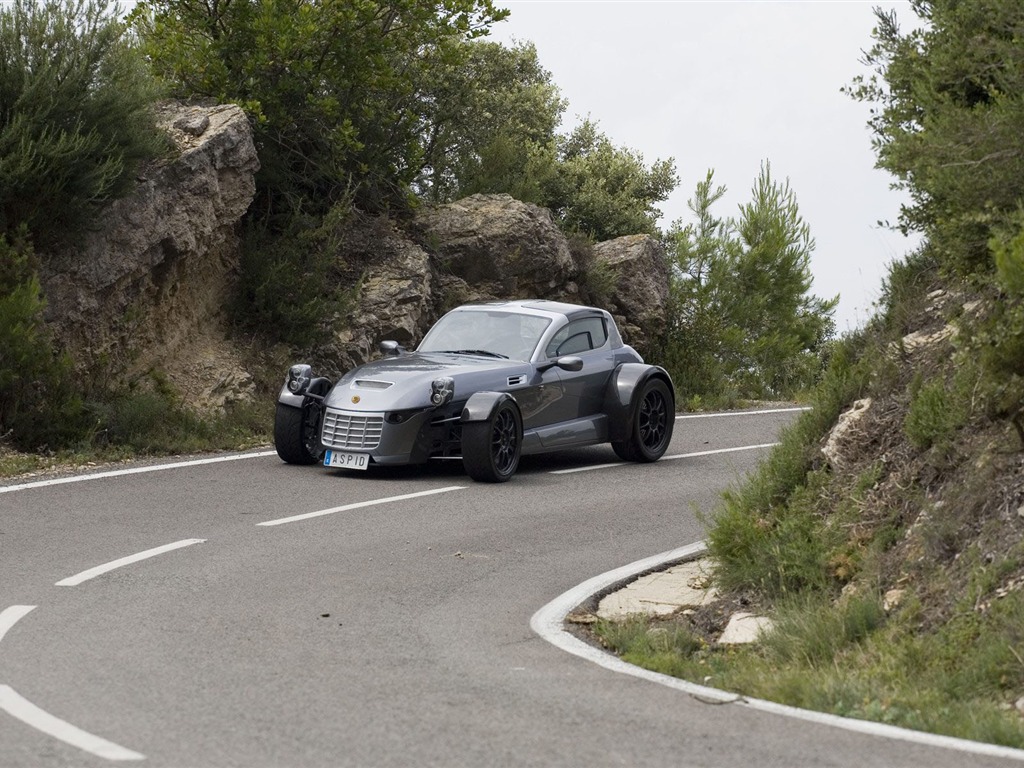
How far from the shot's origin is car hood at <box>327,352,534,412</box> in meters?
14.4

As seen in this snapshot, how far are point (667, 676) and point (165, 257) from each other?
522 inches

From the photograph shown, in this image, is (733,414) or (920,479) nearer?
(920,479)

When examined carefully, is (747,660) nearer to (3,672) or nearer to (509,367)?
(3,672)

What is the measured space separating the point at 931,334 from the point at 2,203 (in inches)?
423

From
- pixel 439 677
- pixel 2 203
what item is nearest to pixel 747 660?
pixel 439 677

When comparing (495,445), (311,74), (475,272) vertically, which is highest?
(311,74)

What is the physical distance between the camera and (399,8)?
910 inches

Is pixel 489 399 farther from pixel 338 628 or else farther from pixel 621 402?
pixel 338 628

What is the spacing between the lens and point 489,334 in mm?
16094

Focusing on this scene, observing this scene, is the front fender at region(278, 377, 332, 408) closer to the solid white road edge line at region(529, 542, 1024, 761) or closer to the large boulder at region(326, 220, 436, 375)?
the solid white road edge line at region(529, 542, 1024, 761)

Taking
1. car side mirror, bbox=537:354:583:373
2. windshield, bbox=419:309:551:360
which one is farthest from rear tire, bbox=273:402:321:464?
car side mirror, bbox=537:354:583:373

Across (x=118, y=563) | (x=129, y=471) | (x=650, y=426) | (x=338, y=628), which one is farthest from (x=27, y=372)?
(x=338, y=628)

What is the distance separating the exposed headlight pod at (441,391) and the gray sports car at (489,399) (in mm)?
13

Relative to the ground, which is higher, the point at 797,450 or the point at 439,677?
the point at 797,450
